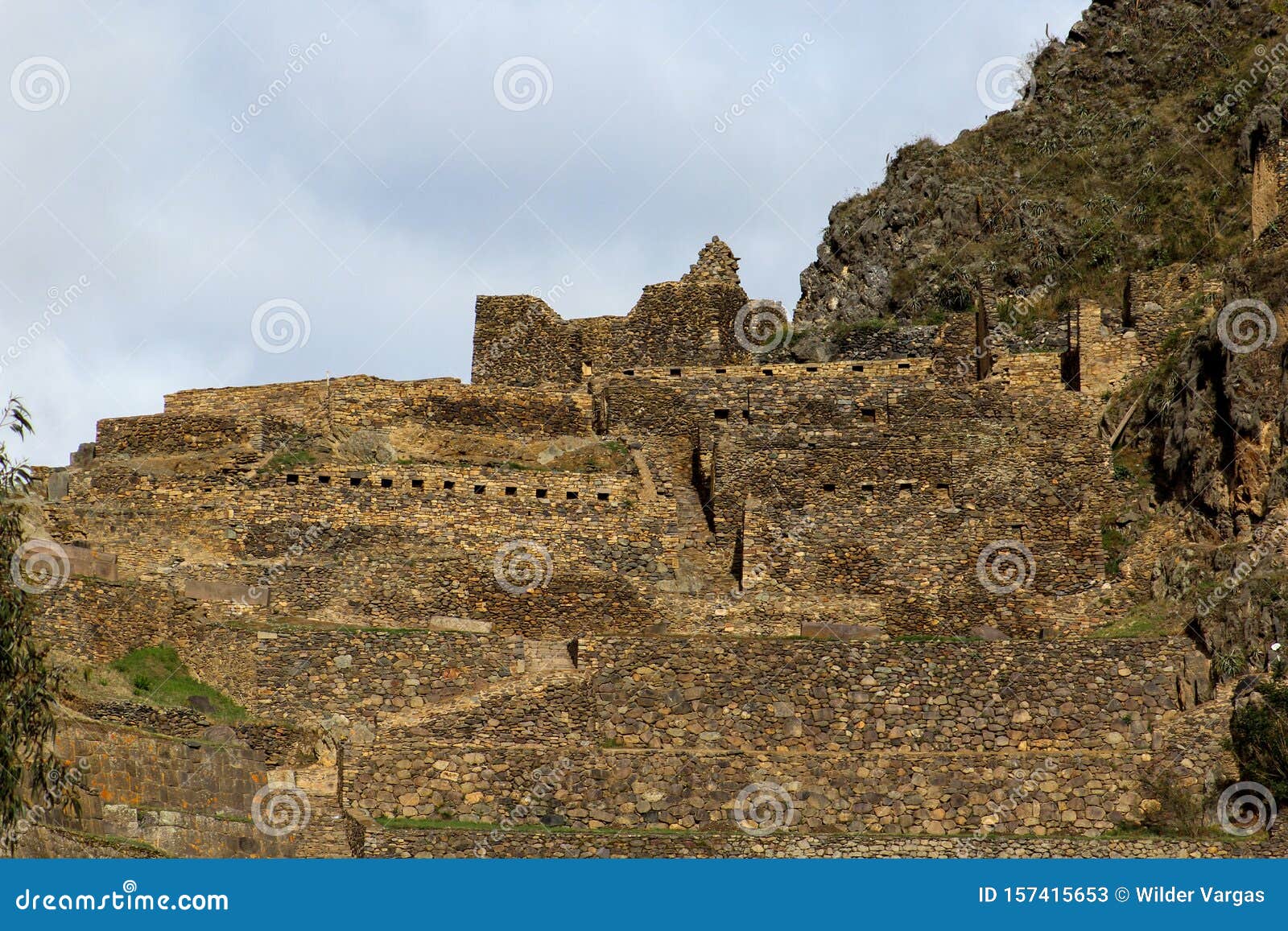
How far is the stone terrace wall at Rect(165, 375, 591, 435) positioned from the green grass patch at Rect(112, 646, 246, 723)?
9.18 metres

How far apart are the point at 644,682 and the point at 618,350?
1427cm

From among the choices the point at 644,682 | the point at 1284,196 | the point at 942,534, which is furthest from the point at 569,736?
the point at 1284,196

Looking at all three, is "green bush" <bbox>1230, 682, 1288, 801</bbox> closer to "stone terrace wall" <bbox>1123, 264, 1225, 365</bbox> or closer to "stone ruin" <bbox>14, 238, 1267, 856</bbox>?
"stone ruin" <bbox>14, 238, 1267, 856</bbox>

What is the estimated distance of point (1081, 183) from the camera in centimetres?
5331

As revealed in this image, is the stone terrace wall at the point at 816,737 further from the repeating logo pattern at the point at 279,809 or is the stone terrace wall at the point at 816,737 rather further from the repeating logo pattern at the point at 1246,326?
the repeating logo pattern at the point at 1246,326

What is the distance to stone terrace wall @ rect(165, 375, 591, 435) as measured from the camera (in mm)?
43438

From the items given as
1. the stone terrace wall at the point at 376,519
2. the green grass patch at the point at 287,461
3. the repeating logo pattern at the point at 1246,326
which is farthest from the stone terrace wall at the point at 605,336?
the repeating logo pattern at the point at 1246,326

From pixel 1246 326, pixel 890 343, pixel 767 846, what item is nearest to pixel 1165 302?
pixel 1246 326

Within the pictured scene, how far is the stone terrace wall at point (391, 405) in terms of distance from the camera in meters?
43.4

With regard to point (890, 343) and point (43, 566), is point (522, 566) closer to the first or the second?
point (43, 566)

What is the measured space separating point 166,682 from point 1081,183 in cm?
2850

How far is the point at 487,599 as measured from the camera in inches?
1502

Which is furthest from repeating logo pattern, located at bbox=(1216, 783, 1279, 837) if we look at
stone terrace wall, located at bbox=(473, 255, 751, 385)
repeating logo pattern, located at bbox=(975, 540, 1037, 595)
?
stone terrace wall, located at bbox=(473, 255, 751, 385)

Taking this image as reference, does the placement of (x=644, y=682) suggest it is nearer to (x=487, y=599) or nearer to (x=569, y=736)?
(x=569, y=736)
